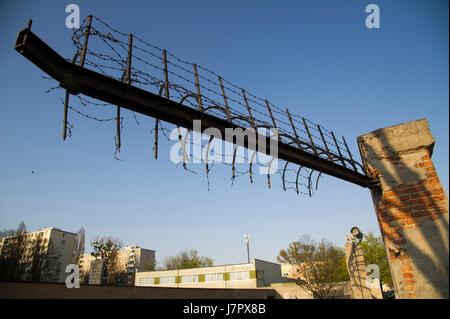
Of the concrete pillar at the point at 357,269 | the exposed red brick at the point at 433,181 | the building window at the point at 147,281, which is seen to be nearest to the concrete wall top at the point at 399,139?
the exposed red brick at the point at 433,181

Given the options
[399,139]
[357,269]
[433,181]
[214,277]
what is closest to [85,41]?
[399,139]

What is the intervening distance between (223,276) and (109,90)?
3559 centimetres

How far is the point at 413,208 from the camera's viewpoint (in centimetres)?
491

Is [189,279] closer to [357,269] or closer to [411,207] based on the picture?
[357,269]

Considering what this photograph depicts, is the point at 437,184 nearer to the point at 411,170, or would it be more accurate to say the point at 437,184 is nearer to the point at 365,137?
the point at 411,170

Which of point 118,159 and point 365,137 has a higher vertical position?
point 365,137

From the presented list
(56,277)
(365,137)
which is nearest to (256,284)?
(365,137)

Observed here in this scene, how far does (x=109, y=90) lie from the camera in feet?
12.7

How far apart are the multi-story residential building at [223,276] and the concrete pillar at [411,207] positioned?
3109cm

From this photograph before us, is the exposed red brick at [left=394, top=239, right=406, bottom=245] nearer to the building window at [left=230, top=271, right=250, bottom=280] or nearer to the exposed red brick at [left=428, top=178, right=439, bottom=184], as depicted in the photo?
the exposed red brick at [left=428, top=178, right=439, bottom=184]
